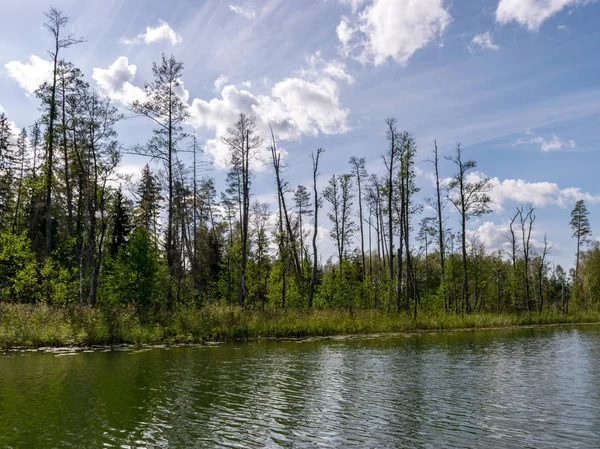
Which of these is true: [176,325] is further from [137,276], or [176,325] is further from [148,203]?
[148,203]

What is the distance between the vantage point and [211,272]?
46219mm

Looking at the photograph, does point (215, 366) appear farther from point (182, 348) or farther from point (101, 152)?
point (101, 152)

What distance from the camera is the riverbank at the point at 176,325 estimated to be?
60.4 ft

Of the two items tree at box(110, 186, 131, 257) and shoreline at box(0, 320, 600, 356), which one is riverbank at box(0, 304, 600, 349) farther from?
tree at box(110, 186, 131, 257)

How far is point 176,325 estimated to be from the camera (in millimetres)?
20891

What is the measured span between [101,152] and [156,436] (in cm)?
2419

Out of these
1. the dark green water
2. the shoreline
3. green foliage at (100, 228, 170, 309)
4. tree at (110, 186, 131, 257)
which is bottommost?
the shoreline

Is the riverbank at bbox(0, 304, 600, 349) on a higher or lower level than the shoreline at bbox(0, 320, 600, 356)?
higher

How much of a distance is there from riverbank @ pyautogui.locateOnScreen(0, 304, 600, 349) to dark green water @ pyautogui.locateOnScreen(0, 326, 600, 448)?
7.43ft

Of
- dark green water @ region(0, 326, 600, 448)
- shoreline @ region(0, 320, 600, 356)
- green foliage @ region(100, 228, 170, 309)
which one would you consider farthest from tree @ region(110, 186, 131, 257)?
dark green water @ region(0, 326, 600, 448)

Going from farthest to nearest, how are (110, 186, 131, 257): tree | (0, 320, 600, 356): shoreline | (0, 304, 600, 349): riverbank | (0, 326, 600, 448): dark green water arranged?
(110, 186, 131, 257): tree < (0, 304, 600, 349): riverbank < (0, 320, 600, 356): shoreline < (0, 326, 600, 448): dark green water

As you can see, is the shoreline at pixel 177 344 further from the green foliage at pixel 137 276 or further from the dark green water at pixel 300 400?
the green foliage at pixel 137 276

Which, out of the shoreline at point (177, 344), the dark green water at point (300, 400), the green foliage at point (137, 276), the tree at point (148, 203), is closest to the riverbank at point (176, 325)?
the shoreline at point (177, 344)

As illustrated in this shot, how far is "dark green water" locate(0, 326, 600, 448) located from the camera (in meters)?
6.86
